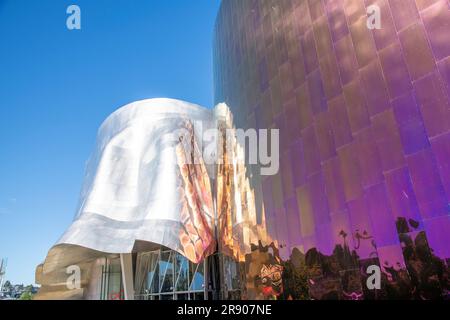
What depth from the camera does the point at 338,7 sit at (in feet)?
25.8

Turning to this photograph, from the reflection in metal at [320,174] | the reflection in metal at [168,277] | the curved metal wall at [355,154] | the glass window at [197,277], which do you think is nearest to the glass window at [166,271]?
the reflection in metal at [168,277]

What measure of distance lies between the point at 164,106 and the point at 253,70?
8456 millimetres

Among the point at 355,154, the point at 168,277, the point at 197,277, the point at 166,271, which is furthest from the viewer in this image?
the point at 166,271

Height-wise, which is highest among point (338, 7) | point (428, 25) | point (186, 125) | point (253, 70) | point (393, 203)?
point (186, 125)

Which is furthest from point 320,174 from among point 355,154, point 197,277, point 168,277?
point 168,277

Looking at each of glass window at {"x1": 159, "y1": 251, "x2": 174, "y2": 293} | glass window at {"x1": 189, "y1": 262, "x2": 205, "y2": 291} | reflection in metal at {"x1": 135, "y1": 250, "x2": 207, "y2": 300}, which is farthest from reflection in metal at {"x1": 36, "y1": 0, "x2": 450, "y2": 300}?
glass window at {"x1": 159, "y1": 251, "x2": 174, "y2": 293}

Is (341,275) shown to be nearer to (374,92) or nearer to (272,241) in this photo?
(272,241)

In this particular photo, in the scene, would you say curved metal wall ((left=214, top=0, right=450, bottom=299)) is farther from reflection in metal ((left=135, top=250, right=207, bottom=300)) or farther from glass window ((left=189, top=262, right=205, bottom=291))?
reflection in metal ((left=135, top=250, right=207, bottom=300))

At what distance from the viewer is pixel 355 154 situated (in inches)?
271

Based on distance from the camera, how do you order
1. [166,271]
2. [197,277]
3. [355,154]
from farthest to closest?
[166,271], [197,277], [355,154]

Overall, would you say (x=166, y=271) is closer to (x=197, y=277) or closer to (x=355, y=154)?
(x=197, y=277)

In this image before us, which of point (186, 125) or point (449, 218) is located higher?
point (186, 125)
